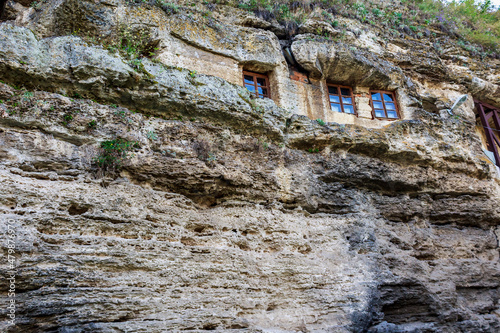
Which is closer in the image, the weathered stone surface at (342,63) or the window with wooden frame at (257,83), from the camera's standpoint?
the window with wooden frame at (257,83)

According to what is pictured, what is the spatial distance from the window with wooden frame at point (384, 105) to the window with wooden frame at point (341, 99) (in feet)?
2.14

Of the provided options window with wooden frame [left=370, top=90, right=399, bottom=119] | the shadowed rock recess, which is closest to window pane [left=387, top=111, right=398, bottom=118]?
window with wooden frame [left=370, top=90, right=399, bottom=119]

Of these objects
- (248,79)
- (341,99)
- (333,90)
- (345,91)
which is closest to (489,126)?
(345,91)

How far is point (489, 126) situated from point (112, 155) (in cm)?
1310

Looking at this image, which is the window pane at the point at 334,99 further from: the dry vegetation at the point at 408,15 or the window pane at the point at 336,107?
the dry vegetation at the point at 408,15

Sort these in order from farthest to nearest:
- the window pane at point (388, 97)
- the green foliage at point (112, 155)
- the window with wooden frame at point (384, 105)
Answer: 1. the window pane at point (388, 97)
2. the window with wooden frame at point (384, 105)
3. the green foliage at point (112, 155)

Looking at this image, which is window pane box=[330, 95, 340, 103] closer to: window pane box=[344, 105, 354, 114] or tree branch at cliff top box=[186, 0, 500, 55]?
window pane box=[344, 105, 354, 114]

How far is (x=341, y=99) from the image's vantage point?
1038cm

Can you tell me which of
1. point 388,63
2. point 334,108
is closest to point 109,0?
point 334,108

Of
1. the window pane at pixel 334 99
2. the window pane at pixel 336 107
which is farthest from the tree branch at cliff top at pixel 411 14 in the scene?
the window pane at pixel 336 107

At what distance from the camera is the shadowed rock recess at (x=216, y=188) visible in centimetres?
542

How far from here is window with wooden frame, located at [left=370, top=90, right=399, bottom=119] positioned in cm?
1053

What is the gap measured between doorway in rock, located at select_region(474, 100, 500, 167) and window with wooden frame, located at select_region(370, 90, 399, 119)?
4310 mm

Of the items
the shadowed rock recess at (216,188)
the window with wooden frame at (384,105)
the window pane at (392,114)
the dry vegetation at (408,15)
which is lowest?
the shadowed rock recess at (216,188)
